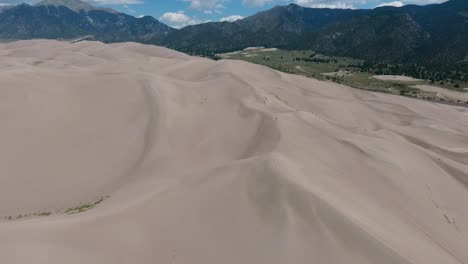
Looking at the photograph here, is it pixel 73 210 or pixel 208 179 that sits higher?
pixel 208 179

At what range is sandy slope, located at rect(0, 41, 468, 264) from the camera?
15289 millimetres

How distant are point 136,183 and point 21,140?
12.5 metres

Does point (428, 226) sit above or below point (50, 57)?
below

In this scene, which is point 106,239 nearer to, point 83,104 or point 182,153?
point 182,153

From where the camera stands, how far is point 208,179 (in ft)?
68.7

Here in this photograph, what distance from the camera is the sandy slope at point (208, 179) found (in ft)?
50.2

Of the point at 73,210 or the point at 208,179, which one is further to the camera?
the point at 208,179

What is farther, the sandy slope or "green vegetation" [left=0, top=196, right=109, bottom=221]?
"green vegetation" [left=0, top=196, right=109, bottom=221]

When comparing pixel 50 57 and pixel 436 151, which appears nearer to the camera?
pixel 436 151

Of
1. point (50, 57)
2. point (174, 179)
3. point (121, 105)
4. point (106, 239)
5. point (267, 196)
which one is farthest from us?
point (50, 57)

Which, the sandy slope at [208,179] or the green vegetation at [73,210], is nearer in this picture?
the sandy slope at [208,179]

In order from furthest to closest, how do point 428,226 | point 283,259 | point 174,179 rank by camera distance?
point 174,179 < point 428,226 < point 283,259

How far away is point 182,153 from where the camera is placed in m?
28.9

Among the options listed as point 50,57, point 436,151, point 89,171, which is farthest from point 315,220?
point 50,57
